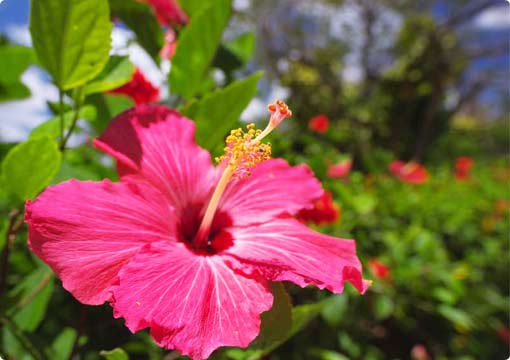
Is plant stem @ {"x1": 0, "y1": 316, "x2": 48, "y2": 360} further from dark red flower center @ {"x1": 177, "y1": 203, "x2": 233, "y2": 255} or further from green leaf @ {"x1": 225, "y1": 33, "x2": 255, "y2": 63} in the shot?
green leaf @ {"x1": 225, "y1": 33, "x2": 255, "y2": 63}

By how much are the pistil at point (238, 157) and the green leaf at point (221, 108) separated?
0.03m

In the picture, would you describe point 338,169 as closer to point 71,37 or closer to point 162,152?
point 162,152

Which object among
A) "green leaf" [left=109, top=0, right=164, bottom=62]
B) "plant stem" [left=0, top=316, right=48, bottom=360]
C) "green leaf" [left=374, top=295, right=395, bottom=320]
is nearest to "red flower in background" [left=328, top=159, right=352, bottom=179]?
"green leaf" [left=374, top=295, right=395, bottom=320]

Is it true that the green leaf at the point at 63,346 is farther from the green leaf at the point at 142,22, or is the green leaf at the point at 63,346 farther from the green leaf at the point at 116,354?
the green leaf at the point at 142,22

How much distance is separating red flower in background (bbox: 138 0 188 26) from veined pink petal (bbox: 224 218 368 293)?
1.98 ft

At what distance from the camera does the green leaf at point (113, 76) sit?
2.11ft

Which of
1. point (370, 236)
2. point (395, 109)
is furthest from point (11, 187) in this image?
point (395, 109)

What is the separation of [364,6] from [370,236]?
44.6 ft

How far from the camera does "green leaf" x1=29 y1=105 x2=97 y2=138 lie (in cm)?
65

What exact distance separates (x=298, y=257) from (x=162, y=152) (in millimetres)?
237

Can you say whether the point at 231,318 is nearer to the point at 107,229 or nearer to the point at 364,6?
the point at 107,229

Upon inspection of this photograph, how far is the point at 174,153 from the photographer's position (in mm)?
632

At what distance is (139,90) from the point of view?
0.95 meters

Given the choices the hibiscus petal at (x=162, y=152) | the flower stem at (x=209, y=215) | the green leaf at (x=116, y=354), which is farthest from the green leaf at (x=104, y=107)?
the green leaf at (x=116, y=354)
